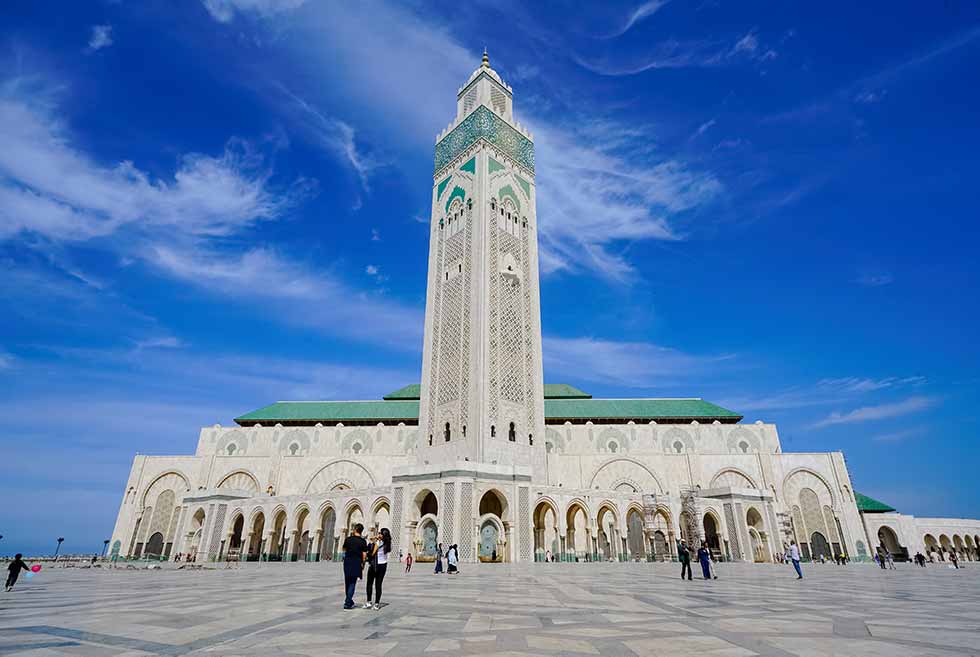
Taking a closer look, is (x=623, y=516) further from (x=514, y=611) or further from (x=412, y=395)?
(x=514, y=611)

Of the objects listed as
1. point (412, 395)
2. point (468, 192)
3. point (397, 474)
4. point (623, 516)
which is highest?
point (468, 192)

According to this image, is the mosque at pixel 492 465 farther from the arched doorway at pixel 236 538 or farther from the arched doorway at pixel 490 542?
the arched doorway at pixel 236 538

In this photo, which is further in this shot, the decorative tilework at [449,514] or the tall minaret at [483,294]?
the tall minaret at [483,294]

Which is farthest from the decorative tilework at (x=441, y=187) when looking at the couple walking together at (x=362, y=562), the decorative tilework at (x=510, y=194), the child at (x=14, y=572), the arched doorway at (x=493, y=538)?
the couple walking together at (x=362, y=562)

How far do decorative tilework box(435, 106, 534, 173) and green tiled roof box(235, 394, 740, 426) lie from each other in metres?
18.4

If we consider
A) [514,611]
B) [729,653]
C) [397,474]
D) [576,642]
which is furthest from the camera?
[397,474]

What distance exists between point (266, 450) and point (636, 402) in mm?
29648

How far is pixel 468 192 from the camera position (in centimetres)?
3067

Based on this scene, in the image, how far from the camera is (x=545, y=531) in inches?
1033

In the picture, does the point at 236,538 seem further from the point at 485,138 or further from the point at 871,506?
the point at 871,506

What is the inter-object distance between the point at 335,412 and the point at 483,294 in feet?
65.5

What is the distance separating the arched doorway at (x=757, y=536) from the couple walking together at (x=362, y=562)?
28394 mm

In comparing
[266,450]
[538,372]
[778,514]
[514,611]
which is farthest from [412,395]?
[514,611]

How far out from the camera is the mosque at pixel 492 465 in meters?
24.8
